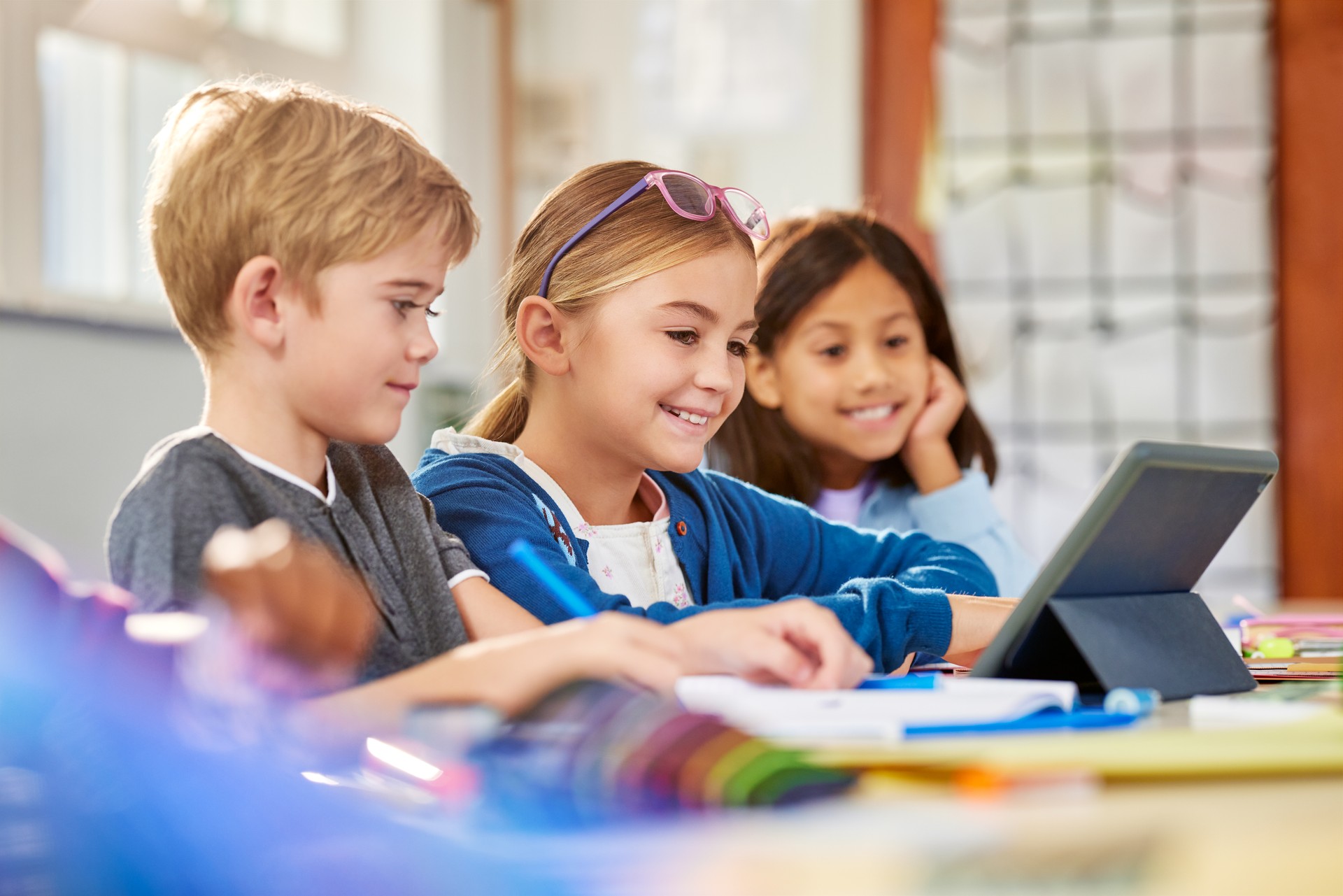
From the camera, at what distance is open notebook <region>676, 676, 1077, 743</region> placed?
557 mm

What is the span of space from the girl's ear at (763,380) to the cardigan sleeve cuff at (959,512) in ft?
0.73

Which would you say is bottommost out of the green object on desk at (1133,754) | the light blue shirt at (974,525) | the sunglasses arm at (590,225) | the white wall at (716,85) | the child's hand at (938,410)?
the light blue shirt at (974,525)

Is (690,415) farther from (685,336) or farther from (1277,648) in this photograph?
(1277,648)

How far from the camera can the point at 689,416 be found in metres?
1.23

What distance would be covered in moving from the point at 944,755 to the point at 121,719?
287 millimetres

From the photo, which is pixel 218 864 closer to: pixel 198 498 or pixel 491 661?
pixel 491 661

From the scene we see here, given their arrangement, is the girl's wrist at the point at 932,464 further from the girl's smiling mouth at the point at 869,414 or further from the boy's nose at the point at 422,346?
the boy's nose at the point at 422,346

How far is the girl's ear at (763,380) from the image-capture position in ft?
5.82

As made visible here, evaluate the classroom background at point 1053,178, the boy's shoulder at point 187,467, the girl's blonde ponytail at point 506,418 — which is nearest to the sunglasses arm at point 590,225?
the girl's blonde ponytail at point 506,418

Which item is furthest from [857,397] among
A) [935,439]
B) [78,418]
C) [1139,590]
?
[78,418]

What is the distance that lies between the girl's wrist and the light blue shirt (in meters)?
0.02

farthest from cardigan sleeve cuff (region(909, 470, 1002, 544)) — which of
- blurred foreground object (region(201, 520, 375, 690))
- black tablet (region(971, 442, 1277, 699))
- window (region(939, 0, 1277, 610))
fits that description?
window (region(939, 0, 1277, 610))

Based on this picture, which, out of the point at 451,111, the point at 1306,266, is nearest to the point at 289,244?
the point at 451,111

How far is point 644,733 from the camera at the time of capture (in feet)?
1.50
